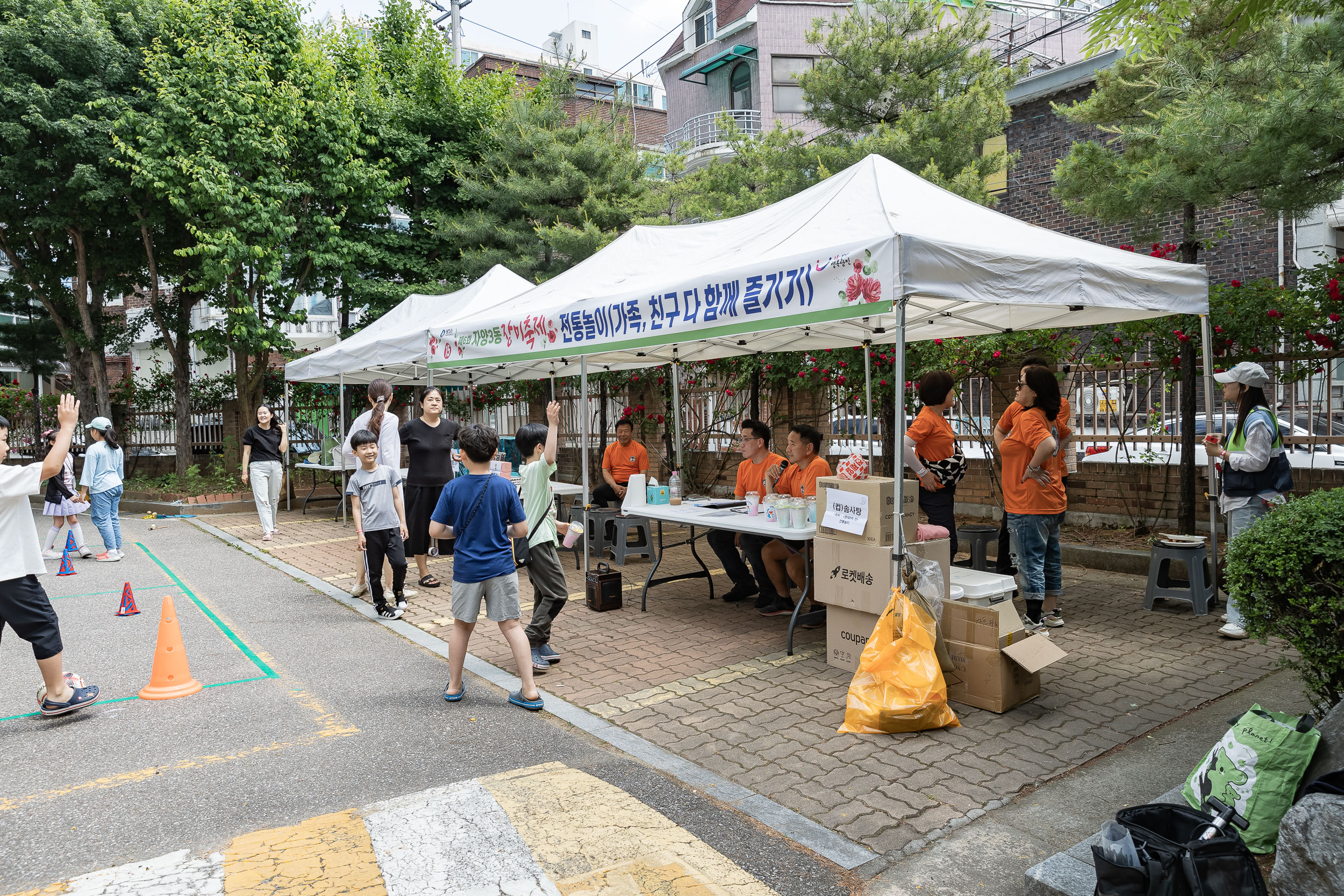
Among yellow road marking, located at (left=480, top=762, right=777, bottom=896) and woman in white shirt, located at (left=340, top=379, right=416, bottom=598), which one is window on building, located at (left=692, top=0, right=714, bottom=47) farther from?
yellow road marking, located at (left=480, top=762, right=777, bottom=896)

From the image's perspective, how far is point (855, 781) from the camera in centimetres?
385

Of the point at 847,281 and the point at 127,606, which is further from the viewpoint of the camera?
the point at 127,606

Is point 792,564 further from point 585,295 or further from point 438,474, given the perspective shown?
point 438,474

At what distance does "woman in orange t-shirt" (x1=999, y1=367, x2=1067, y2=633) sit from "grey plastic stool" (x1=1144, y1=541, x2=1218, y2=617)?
3.65 ft

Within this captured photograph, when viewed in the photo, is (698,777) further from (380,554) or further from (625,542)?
(625,542)

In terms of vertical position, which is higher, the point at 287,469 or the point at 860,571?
the point at 287,469

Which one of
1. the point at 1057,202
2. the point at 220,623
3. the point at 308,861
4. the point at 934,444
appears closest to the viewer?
the point at 308,861

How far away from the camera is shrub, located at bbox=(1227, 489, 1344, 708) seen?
10.5ft

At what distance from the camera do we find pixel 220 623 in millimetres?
7289

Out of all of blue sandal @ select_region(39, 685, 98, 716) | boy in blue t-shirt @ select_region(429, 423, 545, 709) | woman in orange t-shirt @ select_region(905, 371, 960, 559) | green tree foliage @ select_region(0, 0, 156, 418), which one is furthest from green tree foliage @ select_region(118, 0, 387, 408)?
woman in orange t-shirt @ select_region(905, 371, 960, 559)

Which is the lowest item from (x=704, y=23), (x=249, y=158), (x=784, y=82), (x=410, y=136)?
(x=249, y=158)

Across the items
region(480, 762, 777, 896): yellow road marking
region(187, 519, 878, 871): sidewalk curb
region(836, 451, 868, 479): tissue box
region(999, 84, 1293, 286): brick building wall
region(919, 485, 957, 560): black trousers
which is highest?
region(999, 84, 1293, 286): brick building wall

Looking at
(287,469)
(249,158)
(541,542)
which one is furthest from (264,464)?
(541,542)

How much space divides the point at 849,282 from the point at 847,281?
0.8 inches
